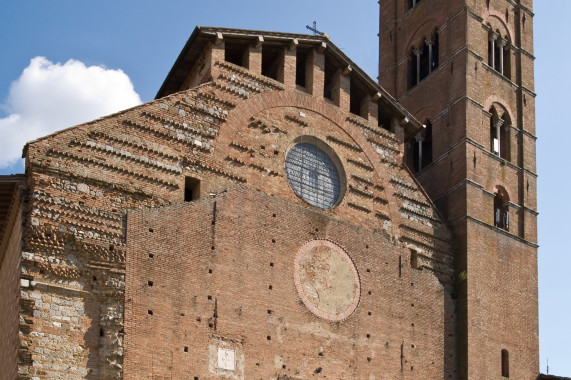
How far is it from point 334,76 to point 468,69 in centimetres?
479

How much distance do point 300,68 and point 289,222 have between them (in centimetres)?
594

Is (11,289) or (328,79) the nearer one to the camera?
(11,289)

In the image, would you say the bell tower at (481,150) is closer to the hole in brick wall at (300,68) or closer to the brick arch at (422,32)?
the brick arch at (422,32)

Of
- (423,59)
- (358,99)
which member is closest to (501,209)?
(358,99)

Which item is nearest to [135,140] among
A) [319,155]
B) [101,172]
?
[101,172]

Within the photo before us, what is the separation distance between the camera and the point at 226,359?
74.1ft

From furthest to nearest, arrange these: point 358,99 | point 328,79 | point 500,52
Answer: point 500,52
point 358,99
point 328,79

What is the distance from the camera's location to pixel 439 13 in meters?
33.2

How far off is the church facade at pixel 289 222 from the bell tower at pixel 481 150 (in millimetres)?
69

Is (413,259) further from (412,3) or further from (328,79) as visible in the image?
(412,3)

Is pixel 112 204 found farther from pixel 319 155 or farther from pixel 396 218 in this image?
pixel 396 218

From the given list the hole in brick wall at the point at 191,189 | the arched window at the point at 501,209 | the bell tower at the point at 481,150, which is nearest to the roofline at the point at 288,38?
the bell tower at the point at 481,150

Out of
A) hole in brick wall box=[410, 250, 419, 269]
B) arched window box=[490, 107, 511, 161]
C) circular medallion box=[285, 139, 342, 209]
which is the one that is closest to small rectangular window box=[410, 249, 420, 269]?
hole in brick wall box=[410, 250, 419, 269]

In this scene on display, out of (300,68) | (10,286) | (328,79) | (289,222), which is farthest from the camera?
(328,79)
